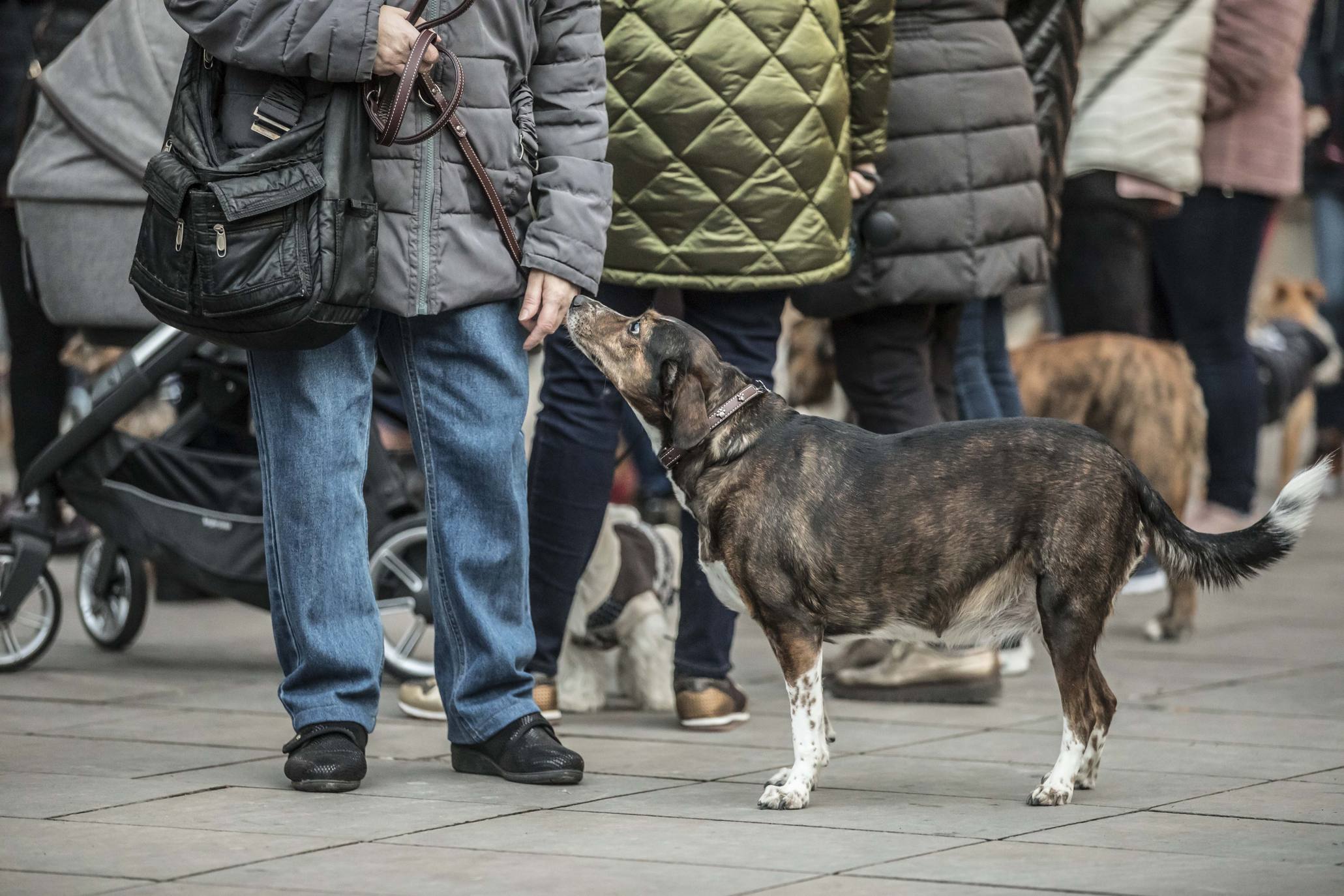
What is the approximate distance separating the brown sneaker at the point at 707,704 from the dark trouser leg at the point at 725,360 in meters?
0.03

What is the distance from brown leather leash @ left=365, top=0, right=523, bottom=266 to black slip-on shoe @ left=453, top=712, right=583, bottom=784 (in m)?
1.14

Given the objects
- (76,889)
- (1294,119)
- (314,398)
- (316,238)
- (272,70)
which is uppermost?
(272,70)

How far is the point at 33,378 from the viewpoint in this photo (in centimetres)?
712

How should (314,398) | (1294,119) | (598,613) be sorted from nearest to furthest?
1. (314,398)
2. (598,613)
3. (1294,119)

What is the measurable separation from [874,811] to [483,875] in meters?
0.90

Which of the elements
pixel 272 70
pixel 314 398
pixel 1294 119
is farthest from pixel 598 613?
pixel 1294 119

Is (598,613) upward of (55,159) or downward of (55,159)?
downward

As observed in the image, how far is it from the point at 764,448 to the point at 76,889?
1.61 metres

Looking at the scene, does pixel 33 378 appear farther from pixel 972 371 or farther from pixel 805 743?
pixel 805 743

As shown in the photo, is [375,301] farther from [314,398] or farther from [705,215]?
[705,215]

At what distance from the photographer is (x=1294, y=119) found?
7.45 meters

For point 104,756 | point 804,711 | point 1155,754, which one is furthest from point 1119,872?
point 104,756

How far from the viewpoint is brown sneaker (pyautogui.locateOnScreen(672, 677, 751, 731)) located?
15.6 feet

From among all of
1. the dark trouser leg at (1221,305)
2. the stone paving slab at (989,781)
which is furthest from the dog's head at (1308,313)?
the stone paving slab at (989,781)
